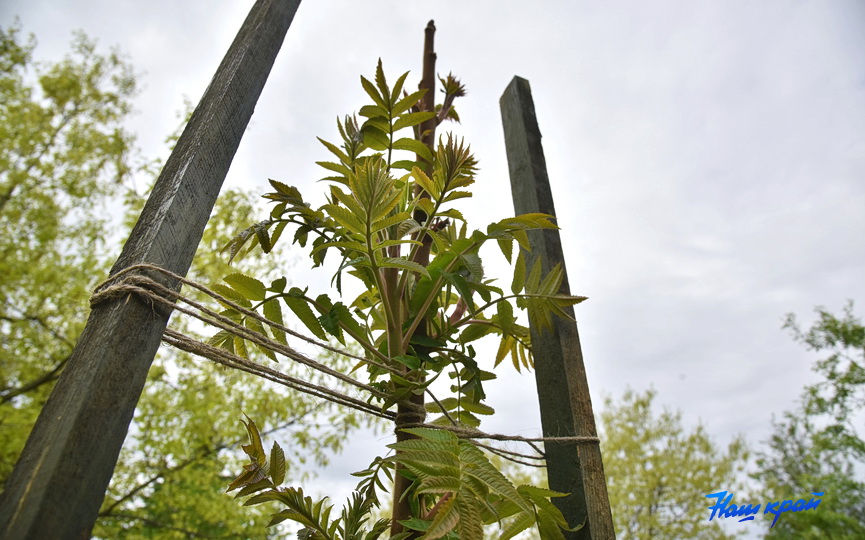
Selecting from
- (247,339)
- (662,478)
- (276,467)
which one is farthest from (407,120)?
(662,478)

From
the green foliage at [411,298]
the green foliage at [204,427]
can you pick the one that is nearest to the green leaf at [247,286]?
the green foliage at [411,298]

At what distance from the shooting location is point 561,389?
1007 millimetres

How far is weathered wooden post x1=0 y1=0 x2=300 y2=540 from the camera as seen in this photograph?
0.48 m

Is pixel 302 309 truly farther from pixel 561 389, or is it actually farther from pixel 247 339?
pixel 561 389

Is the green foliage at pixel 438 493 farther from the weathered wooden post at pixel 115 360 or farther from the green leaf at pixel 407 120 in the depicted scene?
the green leaf at pixel 407 120

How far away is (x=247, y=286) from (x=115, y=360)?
0.35 metres

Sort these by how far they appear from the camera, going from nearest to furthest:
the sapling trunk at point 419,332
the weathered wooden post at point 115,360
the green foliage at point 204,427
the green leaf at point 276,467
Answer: the weathered wooden post at point 115,360 → the green leaf at point 276,467 → the sapling trunk at point 419,332 → the green foliage at point 204,427

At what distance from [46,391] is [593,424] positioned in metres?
4.51

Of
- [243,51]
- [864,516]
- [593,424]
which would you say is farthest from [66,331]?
[864,516]

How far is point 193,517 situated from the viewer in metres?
4.43

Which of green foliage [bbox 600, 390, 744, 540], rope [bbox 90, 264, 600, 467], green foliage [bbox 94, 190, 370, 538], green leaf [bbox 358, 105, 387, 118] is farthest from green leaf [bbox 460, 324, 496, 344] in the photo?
green foliage [bbox 600, 390, 744, 540]

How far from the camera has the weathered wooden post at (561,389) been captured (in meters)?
0.91

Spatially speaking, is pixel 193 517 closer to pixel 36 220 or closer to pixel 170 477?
pixel 170 477

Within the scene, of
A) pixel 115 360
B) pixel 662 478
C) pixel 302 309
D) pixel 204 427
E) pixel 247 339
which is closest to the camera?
pixel 115 360
